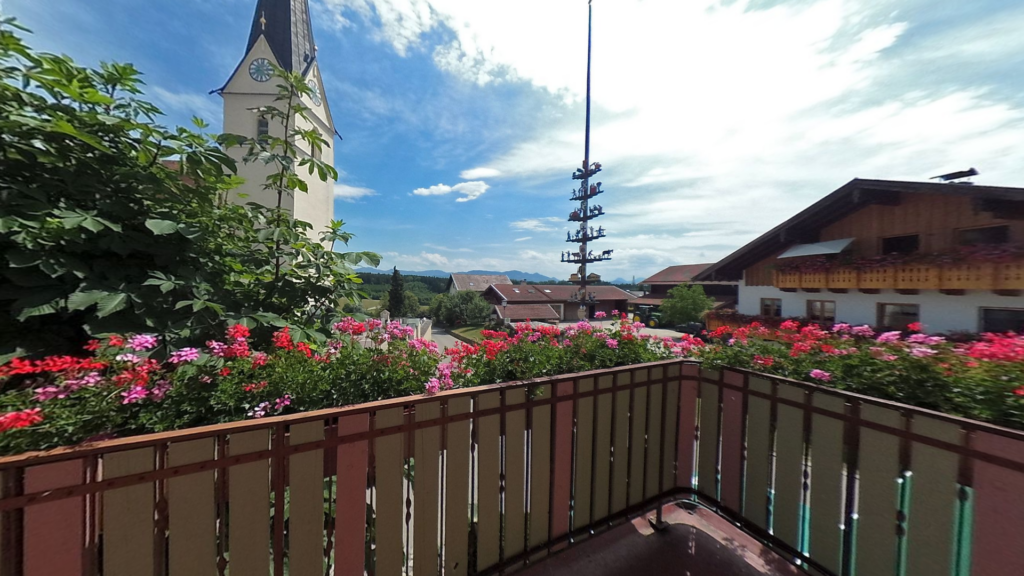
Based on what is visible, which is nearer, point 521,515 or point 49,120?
point 49,120

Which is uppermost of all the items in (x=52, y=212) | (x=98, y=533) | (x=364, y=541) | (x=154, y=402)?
(x=52, y=212)

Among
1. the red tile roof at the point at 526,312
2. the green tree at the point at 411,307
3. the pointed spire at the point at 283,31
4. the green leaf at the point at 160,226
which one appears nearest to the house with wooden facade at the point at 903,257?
the green leaf at the point at 160,226

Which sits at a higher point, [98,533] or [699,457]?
[98,533]

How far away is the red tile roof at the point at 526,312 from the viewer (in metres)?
32.6

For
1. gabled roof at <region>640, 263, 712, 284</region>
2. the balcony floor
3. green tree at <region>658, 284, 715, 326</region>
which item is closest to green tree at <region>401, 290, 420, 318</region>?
gabled roof at <region>640, 263, 712, 284</region>

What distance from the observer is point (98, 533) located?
132 centimetres

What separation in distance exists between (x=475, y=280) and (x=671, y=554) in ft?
146

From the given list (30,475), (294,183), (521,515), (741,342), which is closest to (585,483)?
(521,515)

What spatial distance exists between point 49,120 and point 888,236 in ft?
50.5

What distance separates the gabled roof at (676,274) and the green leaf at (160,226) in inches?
1413

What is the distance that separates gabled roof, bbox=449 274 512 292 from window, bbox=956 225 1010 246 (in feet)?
126

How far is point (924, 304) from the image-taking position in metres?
8.91

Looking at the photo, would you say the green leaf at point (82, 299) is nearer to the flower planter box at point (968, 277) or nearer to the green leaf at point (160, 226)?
the green leaf at point (160, 226)

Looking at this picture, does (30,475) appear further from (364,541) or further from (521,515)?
(521,515)
